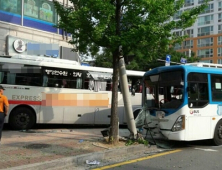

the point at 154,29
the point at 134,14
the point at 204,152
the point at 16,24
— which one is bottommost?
the point at 204,152

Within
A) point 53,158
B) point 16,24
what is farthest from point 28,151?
point 16,24

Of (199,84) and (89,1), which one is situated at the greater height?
(89,1)

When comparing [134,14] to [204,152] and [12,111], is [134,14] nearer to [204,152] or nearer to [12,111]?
[204,152]

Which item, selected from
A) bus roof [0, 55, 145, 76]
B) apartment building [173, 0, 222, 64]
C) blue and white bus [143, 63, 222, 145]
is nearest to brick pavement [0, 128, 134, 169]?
blue and white bus [143, 63, 222, 145]

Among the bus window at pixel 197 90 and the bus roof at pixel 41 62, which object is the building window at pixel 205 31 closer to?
the bus roof at pixel 41 62

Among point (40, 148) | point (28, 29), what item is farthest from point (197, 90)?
point (28, 29)

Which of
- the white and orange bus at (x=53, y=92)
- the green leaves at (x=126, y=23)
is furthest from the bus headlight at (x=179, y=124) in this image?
the white and orange bus at (x=53, y=92)

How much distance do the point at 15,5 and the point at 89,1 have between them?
1225cm

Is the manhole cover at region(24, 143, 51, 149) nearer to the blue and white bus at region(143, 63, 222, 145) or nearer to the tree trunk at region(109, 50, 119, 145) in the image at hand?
the tree trunk at region(109, 50, 119, 145)

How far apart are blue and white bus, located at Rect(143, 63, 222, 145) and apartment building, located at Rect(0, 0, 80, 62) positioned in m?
9.32

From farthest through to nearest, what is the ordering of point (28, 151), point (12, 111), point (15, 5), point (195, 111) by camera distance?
point (15, 5), point (12, 111), point (195, 111), point (28, 151)

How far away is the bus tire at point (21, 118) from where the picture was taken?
12008 mm

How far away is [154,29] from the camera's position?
788cm

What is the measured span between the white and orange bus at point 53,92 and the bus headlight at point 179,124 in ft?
17.0
